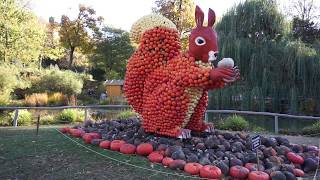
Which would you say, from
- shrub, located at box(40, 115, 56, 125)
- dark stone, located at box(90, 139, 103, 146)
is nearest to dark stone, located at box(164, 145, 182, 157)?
dark stone, located at box(90, 139, 103, 146)

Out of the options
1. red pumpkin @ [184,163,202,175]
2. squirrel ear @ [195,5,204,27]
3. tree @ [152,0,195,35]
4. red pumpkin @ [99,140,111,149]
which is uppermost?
tree @ [152,0,195,35]

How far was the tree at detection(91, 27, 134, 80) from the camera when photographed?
38566 millimetres

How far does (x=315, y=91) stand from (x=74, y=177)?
1450cm

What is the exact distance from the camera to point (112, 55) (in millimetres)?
38906

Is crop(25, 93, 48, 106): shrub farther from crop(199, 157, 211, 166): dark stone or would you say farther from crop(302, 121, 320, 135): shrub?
crop(199, 157, 211, 166): dark stone

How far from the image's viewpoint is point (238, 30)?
68.3 feet

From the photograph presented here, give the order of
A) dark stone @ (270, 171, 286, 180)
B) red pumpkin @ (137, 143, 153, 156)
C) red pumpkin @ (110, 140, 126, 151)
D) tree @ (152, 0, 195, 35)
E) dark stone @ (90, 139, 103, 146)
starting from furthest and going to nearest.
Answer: tree @ (152, 0, 195, 35) < dark stone @ (90, 139, 103, 146) < red pumpkin @ (110, 140, 126, 151) < red pumpkin @ (137, 143, 153, 156) < dark stone @ (270, 171, 286, 180)

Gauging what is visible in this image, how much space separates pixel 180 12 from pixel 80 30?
12495 mm

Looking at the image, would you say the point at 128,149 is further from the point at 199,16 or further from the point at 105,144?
the point at 199,16

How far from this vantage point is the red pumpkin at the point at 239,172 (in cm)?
675

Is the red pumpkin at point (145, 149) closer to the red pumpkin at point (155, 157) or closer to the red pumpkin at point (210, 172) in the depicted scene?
the red pumpkin at point (155, 157)

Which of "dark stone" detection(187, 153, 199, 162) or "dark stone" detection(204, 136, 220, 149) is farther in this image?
"dark stone" detection(204, 136, 220, 149)

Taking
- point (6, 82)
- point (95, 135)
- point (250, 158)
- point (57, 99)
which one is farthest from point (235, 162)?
point (57, 99)

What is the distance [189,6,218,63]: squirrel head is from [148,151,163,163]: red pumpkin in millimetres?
2127
